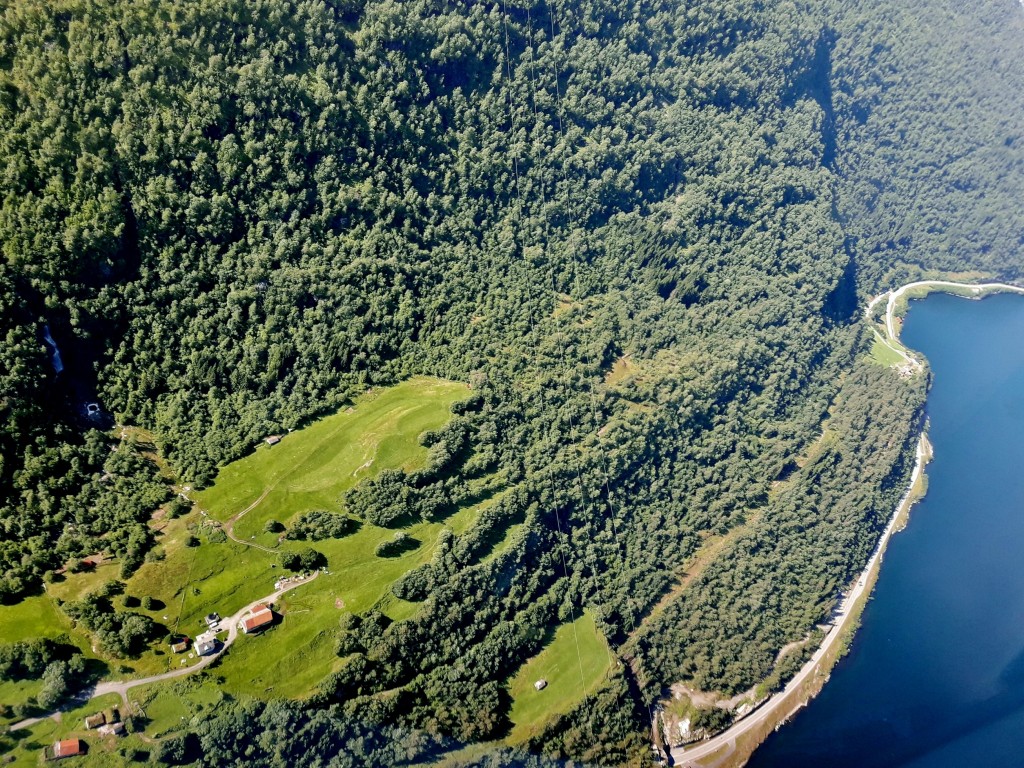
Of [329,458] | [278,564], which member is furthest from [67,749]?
[329,458]

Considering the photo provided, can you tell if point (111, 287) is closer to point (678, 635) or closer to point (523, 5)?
point (523, 5)

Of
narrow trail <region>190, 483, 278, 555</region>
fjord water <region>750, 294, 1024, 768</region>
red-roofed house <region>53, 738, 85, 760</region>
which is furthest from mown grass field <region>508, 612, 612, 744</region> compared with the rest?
red-roofed house <region>53, 738, 85, 760</region>

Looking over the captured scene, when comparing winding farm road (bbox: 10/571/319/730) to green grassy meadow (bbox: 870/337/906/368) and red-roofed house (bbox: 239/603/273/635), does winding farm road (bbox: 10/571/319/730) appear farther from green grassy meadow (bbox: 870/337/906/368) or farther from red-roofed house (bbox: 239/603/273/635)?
green grassy meadow (bbox: 870/337/906/368)

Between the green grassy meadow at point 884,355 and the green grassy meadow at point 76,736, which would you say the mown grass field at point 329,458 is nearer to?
the green grassy meadow at point 76,736

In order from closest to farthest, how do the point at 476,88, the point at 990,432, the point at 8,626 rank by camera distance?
1. the point at 8,626
2. the point at 476,88
3. the point at 990,432

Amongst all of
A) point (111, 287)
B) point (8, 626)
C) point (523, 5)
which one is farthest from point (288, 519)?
point (523, 5)
